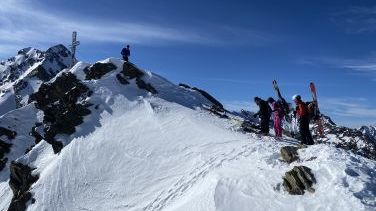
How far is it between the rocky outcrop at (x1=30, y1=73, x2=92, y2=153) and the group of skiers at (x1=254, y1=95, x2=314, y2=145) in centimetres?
1961

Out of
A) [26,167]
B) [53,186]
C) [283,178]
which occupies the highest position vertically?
[283,178]

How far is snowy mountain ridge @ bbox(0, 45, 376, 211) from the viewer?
20016 millimetres

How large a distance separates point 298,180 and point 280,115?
1001 cm

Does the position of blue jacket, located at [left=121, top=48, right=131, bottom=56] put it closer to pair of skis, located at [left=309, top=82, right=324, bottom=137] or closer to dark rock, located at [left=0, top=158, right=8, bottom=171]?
dark rock, located at [left=0, top=158, right=8, bottom=171]

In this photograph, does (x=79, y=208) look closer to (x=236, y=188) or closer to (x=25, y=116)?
(x=236, y=188)

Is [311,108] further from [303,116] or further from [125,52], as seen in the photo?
[125,52]

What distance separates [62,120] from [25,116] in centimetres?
3011

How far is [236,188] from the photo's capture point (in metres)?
21.6

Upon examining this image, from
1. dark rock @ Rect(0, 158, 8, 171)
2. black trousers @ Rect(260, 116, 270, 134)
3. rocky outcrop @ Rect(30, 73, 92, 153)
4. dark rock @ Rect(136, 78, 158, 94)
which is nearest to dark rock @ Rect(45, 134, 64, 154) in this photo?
rocky outcrop @ Rect(30, 73, 92, 153)

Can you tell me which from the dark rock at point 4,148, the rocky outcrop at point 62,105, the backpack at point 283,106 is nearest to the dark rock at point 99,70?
the rocky outcrop at point 62,105

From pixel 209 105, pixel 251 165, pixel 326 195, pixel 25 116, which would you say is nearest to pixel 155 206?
pixel 251 165

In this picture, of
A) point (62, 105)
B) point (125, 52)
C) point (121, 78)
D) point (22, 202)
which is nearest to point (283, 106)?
point (22, 202)

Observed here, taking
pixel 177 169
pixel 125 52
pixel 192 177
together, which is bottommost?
pixel 125 52

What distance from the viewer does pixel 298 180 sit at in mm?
19875
